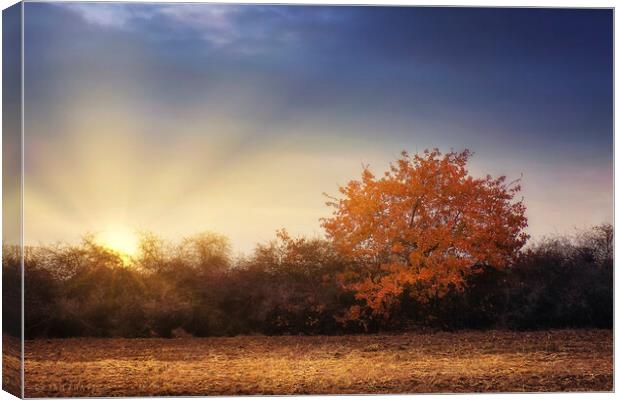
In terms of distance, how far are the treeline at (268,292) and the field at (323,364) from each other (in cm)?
16

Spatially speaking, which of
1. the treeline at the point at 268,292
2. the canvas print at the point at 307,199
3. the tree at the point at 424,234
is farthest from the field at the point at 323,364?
the tree at the point at 424,234

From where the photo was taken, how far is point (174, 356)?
1127 cm

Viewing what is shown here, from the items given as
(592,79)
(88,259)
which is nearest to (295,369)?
(88,259)

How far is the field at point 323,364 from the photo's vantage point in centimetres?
1084

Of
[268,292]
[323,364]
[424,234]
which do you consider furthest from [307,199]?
[323,364]

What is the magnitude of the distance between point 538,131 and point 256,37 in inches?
121

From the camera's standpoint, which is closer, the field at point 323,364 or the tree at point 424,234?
the field at point 323,364

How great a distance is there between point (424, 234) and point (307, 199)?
52.2 inches

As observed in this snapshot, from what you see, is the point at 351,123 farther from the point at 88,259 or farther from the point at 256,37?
the point at 88,259

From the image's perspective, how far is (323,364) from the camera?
1116 cm

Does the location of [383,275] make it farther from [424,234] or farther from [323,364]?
[323,364]

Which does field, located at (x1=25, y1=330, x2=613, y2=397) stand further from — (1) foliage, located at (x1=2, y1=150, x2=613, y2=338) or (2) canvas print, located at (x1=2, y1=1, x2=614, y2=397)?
(1) foliage, located at (x1=2, y1=150, x2=613, y2=338)

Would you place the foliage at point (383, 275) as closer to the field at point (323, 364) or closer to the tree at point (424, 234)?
the tree at point (424, 234)

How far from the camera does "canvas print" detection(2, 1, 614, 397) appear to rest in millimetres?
10906
